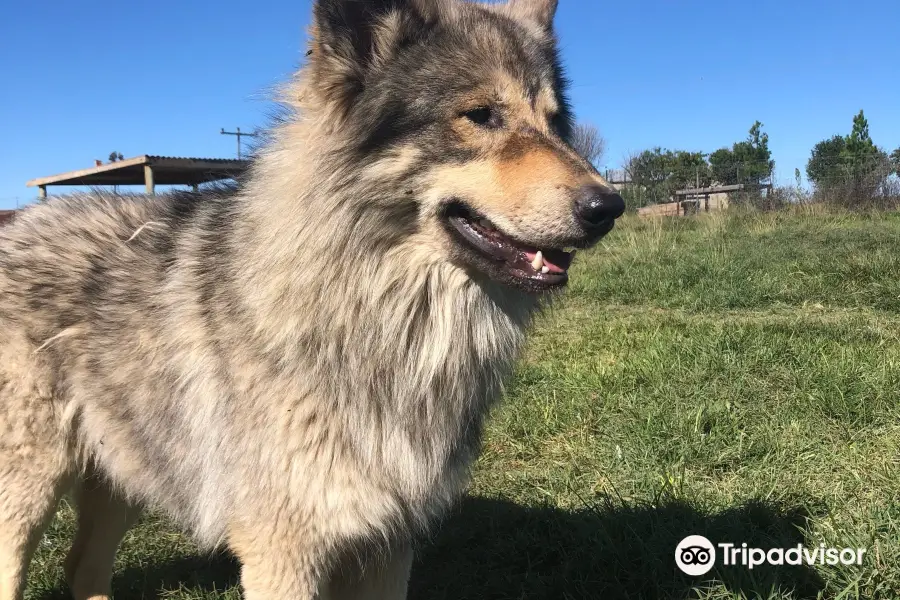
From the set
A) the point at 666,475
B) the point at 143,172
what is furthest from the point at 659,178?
the point at 666,475

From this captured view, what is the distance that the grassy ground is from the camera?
2945 mm

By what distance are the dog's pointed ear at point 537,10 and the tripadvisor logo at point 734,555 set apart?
95.0 inches

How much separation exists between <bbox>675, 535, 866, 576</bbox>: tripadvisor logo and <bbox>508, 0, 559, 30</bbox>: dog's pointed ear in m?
2.41

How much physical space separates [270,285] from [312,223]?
25 cm

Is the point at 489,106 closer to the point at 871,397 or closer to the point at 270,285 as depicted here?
the point at 270,285

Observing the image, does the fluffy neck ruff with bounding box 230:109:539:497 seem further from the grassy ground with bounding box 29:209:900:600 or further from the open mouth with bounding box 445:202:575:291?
the grassy ground with bounding box 29:209:900:600

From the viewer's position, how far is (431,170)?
209cm

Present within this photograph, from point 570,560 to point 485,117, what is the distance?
2.16m

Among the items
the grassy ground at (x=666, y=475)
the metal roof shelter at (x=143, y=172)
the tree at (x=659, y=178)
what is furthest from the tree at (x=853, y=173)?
the metal roof shelter at (x=143, y=172)

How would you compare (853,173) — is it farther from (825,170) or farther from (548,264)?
(548,264)

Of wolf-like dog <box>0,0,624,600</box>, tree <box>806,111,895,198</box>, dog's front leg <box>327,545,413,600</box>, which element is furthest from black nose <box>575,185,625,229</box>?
tree <box>806,111,895,198</box>

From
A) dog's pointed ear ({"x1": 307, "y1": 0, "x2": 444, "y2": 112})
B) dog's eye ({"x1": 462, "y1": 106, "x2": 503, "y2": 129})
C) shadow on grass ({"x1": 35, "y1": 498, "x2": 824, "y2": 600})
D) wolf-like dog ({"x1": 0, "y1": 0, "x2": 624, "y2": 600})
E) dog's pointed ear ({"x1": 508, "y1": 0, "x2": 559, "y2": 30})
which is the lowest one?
shadow on grass ({"x1": 35, "y1": 498, "x2": 824, "y2": 600})

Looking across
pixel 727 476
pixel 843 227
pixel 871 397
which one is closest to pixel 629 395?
pixel 727 476

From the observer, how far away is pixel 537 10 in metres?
2.79
